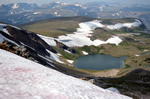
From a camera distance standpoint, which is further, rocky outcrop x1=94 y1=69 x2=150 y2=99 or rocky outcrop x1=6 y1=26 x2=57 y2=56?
rocky outcrop x1=6 y1=26 x2=57 y2=56

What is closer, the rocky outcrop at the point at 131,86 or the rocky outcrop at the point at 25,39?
the rocky outcrop at the point at 131,86

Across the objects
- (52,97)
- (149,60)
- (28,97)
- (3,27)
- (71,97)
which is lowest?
(149,60)

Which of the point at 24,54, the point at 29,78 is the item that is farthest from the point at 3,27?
the point at 29,78

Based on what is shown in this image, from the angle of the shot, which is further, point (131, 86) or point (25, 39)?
point (25, 39)

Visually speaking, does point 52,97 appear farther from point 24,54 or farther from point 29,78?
point 24,54

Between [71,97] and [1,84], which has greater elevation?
[1,84]

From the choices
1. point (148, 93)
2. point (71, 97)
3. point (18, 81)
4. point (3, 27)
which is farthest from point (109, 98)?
point (3, 27)

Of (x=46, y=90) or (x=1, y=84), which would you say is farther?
(x=46, y=90)

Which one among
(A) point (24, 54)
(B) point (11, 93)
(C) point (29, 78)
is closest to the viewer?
(B) point (11, 93)

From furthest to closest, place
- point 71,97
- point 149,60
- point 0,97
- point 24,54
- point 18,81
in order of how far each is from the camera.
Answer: point 149,60 < point 24,54 < point 18,81 < point 71,97 < point 0,97

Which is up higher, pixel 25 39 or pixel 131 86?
pixel 25 39
